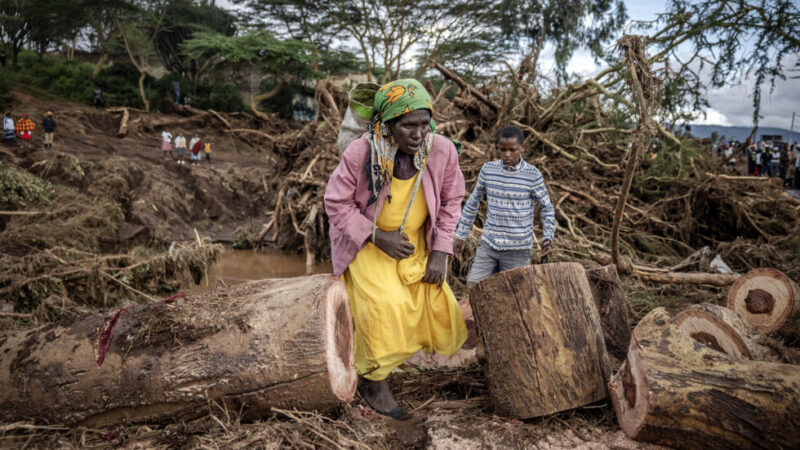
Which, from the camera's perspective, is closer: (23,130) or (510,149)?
(510,149)

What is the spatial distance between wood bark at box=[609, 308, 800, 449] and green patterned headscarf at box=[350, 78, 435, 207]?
1.44 m

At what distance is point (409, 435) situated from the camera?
2.34 m

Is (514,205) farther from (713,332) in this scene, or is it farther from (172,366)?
(172,366)

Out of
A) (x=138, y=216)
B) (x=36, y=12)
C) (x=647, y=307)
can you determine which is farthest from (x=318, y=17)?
(x=647, y=307)

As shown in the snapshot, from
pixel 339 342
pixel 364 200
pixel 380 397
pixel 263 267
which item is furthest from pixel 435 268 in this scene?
pixel 263 267

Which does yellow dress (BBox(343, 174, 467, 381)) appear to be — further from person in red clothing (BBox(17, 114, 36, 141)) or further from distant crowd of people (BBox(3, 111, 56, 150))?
person in red clothing (BBox(17, 114, 36, 141))

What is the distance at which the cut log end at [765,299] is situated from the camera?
3.28m

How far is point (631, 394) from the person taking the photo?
2.19 m

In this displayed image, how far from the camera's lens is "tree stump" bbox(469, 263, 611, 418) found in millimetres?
2293

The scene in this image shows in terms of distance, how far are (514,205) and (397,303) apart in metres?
1.23

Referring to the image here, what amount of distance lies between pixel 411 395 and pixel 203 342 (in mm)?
1224

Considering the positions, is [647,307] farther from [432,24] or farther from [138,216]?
[432,24]

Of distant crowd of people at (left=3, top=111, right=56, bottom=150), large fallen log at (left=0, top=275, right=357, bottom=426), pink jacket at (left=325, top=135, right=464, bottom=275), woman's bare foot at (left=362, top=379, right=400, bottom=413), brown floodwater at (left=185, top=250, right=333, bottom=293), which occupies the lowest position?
brown floodwater at (left=185, top=250, right=333, bottom=293)

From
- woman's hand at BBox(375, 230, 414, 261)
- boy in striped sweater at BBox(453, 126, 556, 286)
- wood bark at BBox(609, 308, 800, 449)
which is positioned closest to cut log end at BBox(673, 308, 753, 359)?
wood bark at BBox(609, 308, 800, 449)
